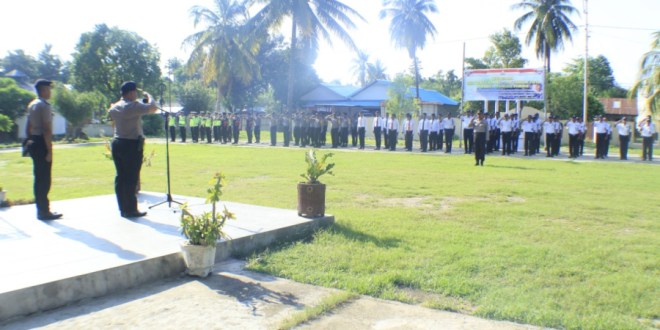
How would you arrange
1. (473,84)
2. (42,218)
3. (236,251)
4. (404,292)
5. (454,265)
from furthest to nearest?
1. (473,84)
2. (42,218)
3. (236,251)
4. (454,265)
5. (404,292)

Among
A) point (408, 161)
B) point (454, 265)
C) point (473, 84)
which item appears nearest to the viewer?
point (454, 265)

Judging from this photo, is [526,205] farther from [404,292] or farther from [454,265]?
[404,292]

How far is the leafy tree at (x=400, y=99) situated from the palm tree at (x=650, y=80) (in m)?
14.2

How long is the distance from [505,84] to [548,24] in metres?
16.2

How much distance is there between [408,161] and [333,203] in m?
10.0

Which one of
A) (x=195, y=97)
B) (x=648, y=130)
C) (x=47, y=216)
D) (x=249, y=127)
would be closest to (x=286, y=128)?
(x=249, y=127)

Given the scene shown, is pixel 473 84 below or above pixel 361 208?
above

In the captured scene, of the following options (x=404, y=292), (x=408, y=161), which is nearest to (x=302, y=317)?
(x=404, y=292)

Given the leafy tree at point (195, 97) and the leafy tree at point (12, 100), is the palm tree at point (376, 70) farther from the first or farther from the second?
the leafy tree at point (12, 100)

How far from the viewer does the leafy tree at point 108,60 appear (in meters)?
42.4

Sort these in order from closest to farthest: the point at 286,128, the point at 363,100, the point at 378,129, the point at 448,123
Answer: the point at 448,123, the point at 378,129, the point at 286,128, the point at 363,100

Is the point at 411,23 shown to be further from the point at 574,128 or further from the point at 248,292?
the point at 248,292

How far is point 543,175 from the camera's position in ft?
46.7

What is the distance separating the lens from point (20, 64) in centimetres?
6475
